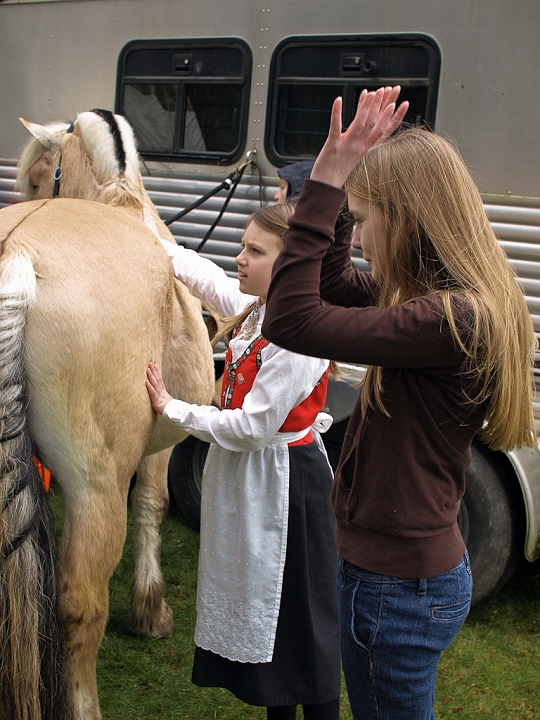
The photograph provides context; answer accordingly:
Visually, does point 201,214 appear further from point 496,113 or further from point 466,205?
point 466,205

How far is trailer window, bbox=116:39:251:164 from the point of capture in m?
4.18

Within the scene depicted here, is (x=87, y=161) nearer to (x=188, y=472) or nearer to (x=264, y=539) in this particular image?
(x=188, y=472)

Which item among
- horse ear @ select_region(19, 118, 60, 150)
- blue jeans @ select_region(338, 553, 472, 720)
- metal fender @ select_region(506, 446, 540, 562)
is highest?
horse ear @ select_region(19, 118, 60, 150)

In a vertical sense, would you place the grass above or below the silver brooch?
below

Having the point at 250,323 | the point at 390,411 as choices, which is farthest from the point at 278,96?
the point at 390,411

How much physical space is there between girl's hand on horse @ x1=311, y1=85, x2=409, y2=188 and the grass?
2.40 m

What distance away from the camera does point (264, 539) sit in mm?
2164

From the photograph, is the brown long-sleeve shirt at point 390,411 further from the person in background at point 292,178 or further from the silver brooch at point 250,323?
the person in background at point 292,178

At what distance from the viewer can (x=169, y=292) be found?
101 inches

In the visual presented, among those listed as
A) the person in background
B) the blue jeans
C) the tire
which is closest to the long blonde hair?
the blue jeans

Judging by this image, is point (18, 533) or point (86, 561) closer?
point (18, 533)

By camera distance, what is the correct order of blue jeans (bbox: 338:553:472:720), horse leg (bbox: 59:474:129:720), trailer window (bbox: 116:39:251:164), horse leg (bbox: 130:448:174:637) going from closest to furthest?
blue jeans (bbox: 338:553:472:720) → horse leg (bbox: 59:474:129:720) → horse leg (bbox: 130:448:174:637) → trailer window (bbox: 116:39:251:164)

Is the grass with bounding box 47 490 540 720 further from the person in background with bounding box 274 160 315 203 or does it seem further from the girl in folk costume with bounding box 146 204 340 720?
the person in background with bounding box 274 160 315 203

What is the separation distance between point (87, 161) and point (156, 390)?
1.61 meters
